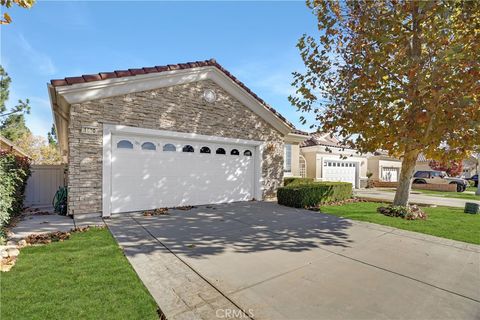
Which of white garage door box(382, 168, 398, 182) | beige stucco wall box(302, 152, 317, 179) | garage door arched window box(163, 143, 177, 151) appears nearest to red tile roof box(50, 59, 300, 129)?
garage door arched window box(163, 143, 177, 151)

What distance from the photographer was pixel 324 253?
4.67 metres

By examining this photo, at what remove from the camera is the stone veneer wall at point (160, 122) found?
7.18 m

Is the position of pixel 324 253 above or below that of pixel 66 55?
below

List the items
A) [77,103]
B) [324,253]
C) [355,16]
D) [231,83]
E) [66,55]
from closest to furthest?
[324,253] < [77,103] < [355,16] < [66,55] < [231,83]

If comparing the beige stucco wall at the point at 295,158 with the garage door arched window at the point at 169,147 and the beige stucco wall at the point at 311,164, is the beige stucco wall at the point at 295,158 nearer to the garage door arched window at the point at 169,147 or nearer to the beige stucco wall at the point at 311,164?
the beige stucco wall at the point at 311,164

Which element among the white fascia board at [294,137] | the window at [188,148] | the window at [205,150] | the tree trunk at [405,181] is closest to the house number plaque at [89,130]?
the window at [188,148]

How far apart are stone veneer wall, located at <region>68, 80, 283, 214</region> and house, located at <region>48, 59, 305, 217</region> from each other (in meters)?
0.03

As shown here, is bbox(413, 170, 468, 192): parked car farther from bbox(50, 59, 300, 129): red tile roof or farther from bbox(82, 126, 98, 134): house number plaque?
bbox(82, 126, 98, 134): house number plaque

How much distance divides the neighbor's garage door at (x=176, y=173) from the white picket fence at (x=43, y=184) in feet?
15.8

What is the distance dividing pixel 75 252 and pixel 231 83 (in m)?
8.28

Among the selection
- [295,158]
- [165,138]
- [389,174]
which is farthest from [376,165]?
[165,138]

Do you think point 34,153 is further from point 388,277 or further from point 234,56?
point 388,277

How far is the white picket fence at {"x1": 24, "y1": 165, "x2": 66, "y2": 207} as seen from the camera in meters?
10.0

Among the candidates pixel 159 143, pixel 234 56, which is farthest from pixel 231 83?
pixel 159 143
